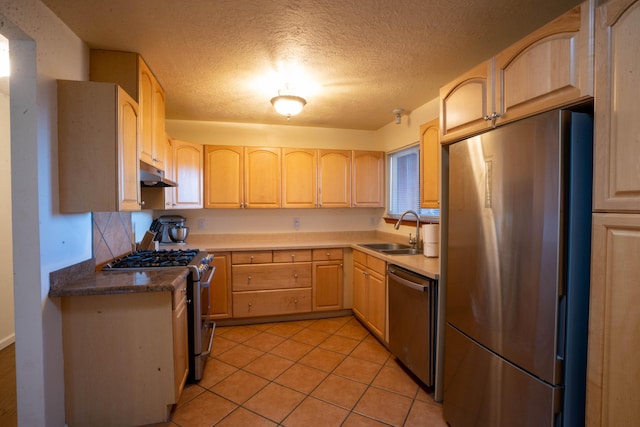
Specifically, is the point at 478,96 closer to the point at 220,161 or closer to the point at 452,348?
the point at 452,348

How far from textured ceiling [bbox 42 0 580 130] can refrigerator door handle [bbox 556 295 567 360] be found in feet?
4.65

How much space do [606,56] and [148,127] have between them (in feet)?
8.09

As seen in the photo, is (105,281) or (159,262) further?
(159,262)

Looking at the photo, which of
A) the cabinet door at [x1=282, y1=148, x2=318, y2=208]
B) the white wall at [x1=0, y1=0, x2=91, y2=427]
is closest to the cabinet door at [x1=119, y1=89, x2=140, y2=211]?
the white wall at [x1=0, y1=0, x2=91, y2=427]

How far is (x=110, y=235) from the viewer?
220 centimetres

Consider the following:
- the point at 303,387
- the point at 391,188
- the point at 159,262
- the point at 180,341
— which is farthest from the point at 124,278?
the point at 391,188

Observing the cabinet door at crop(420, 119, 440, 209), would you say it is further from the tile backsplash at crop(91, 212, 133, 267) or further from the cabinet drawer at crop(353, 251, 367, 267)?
the tile backsplash at crop(91, 212, 133, 267)

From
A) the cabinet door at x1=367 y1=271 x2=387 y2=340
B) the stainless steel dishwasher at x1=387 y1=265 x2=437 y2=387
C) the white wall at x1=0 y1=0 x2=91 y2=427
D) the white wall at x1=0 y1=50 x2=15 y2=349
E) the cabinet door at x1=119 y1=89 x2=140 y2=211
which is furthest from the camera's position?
the cabinet door at x1=367 y1=271 x2=387 y2=340

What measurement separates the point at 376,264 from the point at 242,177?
1.79m

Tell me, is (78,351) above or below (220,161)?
below

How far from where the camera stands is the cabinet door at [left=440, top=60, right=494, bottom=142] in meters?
1.48

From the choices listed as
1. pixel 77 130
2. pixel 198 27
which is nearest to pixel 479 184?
pixel 198 27

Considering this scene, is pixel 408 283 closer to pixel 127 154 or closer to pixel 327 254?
pixel 327 254

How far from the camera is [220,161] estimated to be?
131 inches
